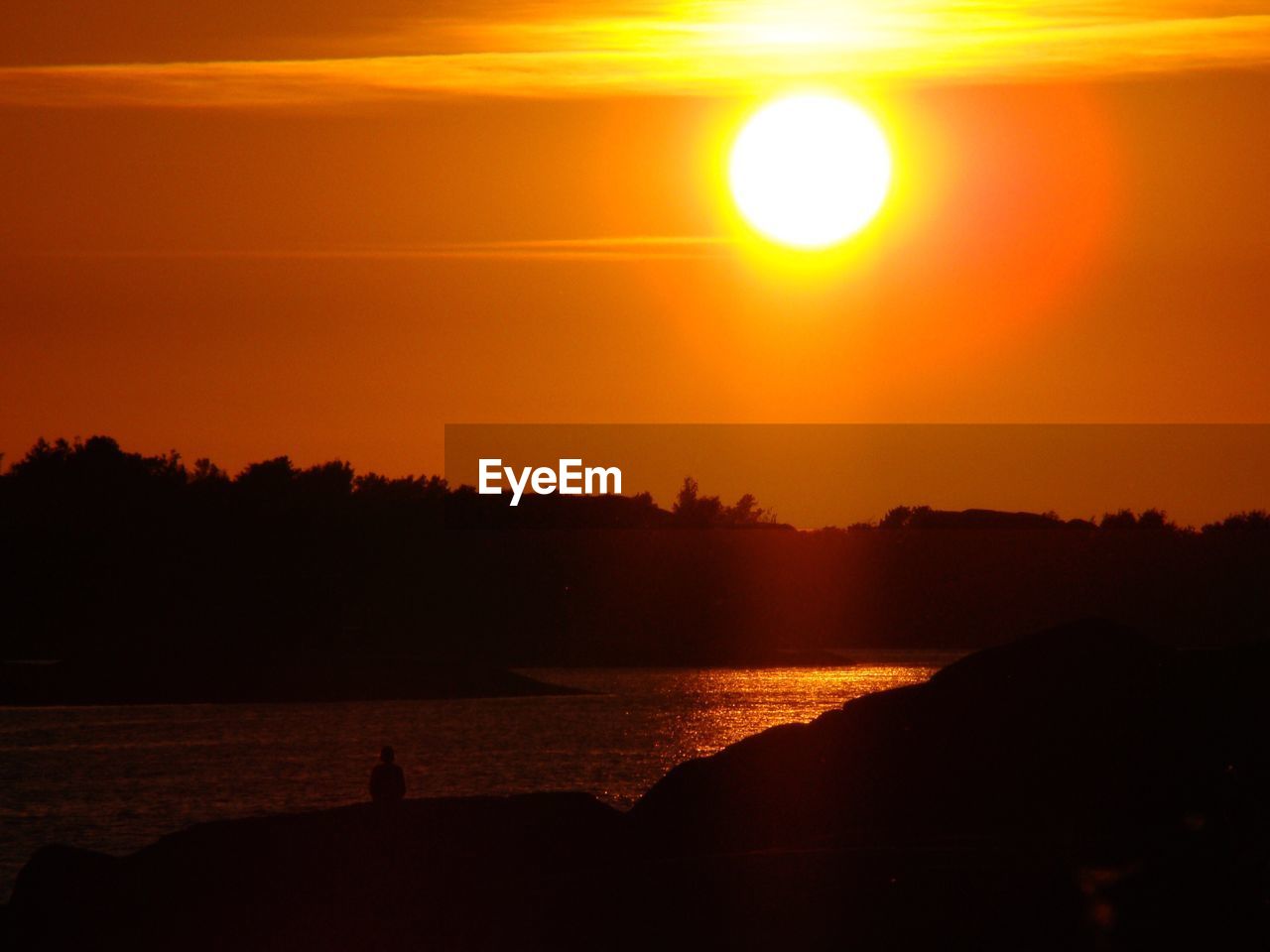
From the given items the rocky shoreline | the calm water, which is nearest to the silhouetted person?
the rocky shoreline

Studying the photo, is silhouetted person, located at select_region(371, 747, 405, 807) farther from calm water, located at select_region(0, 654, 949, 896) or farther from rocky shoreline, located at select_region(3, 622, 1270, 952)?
calm water, located at select_region(0, 654, 949, 896)

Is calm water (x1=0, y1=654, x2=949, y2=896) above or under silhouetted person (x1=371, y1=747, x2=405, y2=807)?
under

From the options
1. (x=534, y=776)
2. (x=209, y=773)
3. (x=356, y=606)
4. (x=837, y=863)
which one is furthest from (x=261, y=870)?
(x=356, y=606)

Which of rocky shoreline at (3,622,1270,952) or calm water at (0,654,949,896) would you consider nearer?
rocky shoreline at (3,622,1270,952)

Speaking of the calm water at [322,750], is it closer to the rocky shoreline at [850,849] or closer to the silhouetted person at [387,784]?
the silhouetted person at [387,784]

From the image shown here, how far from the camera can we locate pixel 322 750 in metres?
75.2

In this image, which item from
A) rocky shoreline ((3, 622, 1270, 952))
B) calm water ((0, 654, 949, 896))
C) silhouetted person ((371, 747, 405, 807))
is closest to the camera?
rocky shoreline ((3, 622, 1270, 952))

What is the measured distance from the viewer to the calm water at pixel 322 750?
5150 centimetres

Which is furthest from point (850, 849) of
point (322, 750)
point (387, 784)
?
point (322, 750)

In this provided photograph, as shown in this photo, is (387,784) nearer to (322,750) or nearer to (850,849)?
(850,849)

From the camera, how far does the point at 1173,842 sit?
15812mm

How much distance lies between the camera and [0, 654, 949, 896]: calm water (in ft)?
169

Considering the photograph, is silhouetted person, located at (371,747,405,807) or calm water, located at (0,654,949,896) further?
calm water, located at (0,654,949,896)

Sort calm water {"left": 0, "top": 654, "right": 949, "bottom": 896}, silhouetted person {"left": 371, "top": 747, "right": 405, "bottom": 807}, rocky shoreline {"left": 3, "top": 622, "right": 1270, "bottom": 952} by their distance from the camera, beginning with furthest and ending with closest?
calm water {"left": 0, "top": 654, "right": 949, "bottom": 896}, silhouetted person {"left": 371, "top": 747, "right": 405, "bottom": 807}, rocky shoreline {"left": 3, "top": 622, "right": 1270, "bottom": 952}
